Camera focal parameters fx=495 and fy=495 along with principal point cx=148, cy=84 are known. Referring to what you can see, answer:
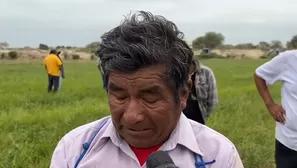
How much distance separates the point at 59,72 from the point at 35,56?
4651cm

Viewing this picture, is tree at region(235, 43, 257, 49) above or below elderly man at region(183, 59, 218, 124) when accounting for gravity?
below

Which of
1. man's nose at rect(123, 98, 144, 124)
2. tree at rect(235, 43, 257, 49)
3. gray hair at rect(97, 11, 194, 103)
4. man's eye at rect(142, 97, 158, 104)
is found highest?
gray hair at rect(97, 11, 194, 103)

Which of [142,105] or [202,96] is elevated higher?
[142,105]

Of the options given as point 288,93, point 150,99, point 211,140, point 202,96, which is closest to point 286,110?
point 288,93

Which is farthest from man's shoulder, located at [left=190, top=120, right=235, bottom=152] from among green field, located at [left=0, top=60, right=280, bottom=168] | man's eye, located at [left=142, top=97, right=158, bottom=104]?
green field, located at [left=0, top=60, right=280, bottom=168]

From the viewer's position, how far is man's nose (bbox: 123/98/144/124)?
5.19ft

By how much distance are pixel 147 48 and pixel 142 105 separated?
0.61ft

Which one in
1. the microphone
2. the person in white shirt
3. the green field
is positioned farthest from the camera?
the green field

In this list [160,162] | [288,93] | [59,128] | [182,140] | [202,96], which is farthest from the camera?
[59,128]

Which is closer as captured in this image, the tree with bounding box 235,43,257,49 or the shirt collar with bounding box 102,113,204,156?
the shirt collar with bounding box 102,113,204,156

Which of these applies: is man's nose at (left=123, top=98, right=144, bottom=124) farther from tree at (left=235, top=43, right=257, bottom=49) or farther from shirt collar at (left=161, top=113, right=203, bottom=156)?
tree at (left=235, top=43, right=257, bottom=49)

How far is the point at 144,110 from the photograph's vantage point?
1.60 metres

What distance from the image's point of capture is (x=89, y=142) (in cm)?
176

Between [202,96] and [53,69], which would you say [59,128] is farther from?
[53,69]
